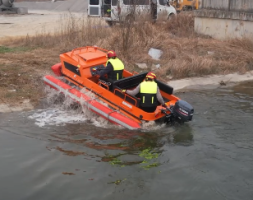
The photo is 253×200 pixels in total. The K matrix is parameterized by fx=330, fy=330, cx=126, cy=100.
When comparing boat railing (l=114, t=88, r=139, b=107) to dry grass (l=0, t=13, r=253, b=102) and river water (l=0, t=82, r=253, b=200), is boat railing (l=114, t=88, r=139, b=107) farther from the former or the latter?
dry grass (l=0, t=13, r=253, b=102)

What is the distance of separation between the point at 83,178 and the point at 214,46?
1031 centimetres

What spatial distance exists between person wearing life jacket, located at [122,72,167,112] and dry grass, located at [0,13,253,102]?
388 centimetres

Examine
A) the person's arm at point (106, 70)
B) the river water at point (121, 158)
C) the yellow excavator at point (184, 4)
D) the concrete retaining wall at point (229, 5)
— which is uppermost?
the yellow excavator at point (184, 4)

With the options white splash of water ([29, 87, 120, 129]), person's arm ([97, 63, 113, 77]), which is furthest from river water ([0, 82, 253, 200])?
person's arm ([97, 63, 113, 77])

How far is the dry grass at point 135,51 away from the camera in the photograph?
1126 cm

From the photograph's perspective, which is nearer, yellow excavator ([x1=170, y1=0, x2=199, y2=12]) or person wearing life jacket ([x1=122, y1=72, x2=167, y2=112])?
person wearing life jacket ([x1=122, y1=72, x2=167, y2=112])

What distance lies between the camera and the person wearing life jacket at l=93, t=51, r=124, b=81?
8.05 meters

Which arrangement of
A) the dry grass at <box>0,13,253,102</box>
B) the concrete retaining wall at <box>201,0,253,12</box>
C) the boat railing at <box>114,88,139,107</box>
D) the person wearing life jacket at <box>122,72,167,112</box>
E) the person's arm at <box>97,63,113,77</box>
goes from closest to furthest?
the person wearing life jacket at <box>122,72,167,112</box> < the boat railing at <box>114,88,139,107</box> < the person's arm at <box>97,63,113,77</box> < the dry grass at <box>0,13,253,102</box> < the concrete retaining wall at <box>201,0,253,12</box>

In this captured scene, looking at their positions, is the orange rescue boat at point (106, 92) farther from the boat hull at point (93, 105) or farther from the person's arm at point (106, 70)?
the person's arm at point (106, 70)

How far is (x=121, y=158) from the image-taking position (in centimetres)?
612

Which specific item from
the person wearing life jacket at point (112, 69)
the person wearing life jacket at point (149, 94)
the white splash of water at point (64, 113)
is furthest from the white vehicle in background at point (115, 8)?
the person wearing life jacket at point (149, 94)

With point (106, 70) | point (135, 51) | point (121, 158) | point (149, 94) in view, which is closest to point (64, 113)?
point (106, 70)

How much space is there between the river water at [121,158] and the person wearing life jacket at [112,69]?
1069 millimetres

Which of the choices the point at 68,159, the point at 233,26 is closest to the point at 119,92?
the point at 68,159
